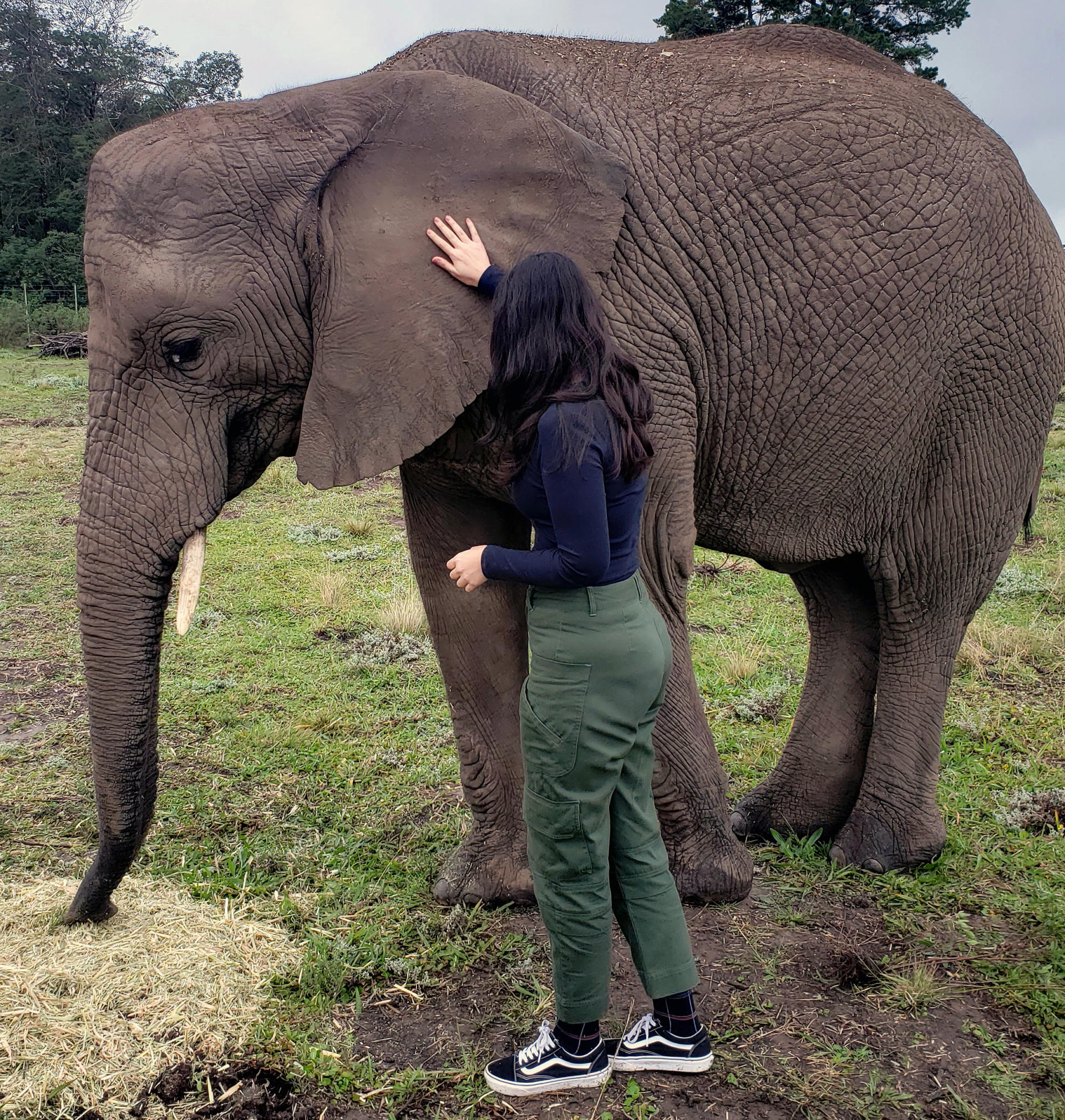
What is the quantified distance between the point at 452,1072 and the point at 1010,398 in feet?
10.9

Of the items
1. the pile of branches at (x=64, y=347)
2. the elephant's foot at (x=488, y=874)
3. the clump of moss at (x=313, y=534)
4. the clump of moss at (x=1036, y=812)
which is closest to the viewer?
the elephant's foot at (x=488, y=874)

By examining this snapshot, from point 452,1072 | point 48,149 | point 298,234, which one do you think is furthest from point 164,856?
point 48,149

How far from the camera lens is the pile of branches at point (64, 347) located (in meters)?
26.2

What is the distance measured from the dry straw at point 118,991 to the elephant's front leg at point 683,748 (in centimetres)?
152

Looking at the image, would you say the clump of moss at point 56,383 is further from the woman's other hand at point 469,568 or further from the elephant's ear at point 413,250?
the woman's other hand at point 469,568

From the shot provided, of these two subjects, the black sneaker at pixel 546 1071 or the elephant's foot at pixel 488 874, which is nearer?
the black sneaker at pixel 546 1071

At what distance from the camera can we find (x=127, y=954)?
3773 millimetres

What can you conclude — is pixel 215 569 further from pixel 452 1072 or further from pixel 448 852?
pixel 452 1072

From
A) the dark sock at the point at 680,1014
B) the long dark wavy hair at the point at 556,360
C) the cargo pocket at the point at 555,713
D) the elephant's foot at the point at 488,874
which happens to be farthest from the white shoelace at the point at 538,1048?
the long dark wavy hair at the point at 556,360

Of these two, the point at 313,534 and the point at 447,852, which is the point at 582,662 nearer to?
the point at 447,852

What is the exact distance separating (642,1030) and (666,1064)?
12cm

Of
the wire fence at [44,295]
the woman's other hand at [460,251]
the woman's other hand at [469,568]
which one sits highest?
the woman's other hand at [460,251]

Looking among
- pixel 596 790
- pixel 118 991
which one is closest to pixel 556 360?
pixel 596 790

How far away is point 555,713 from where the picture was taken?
9.62 feet
